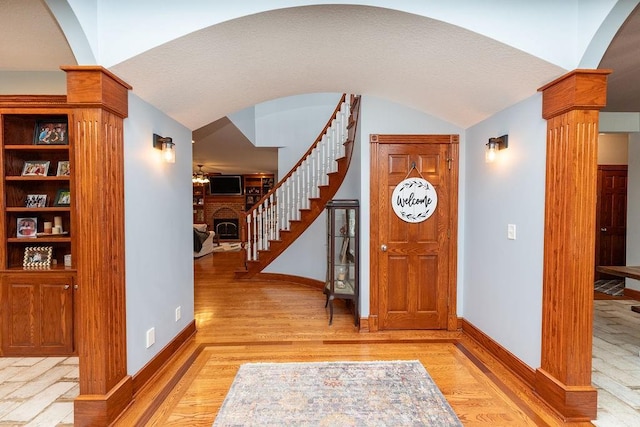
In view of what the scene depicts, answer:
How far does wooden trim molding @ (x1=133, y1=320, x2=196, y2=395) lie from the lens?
7.93 feet

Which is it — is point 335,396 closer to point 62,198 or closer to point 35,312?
point 35,312

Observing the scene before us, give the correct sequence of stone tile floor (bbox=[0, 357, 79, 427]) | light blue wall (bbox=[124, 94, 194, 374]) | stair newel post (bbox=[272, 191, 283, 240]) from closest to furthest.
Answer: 1. stone tile floor (bbox=[0, 357, 79, 427])
2. light blue wall (bbox=[124, 94, 194, 374])
3. stair newel post (bbox=[272, 191, 283, 240])

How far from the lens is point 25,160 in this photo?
3133 mm

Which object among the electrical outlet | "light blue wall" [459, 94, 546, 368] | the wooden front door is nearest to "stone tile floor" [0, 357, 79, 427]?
the electrical outlet

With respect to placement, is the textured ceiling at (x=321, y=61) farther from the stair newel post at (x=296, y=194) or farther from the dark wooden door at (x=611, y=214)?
the dark wooden door at (x=611, y=214)

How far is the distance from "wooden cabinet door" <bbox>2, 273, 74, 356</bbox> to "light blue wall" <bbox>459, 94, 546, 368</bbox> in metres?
3.91

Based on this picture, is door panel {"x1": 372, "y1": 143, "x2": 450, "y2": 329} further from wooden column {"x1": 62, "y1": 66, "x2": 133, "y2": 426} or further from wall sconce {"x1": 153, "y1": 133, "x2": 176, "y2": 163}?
wooden column {"x1": 62, "y1": 66, "x2": 133, "y2": 426}

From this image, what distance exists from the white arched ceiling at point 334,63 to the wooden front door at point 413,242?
538 mm

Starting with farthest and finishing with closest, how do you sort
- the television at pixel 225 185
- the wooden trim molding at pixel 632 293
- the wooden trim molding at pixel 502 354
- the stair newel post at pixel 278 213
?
the television at pixel 225 185 < the stair newel post at pixel 278 213 < the wooden trim molding at pixel 632 293 < the wooden trim molding at pixel 502 354

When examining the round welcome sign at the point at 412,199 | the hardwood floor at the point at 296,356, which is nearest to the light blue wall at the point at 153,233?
the hardwood floor at the point at 296,356

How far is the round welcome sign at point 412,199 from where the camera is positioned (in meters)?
3.52

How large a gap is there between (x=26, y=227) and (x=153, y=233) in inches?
58.2

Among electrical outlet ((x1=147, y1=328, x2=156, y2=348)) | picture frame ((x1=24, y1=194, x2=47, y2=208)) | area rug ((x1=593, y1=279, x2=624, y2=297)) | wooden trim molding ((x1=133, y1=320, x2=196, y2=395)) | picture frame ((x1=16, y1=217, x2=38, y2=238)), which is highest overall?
picture frame ((x1=24, y1=194, x2=47, y2=208))

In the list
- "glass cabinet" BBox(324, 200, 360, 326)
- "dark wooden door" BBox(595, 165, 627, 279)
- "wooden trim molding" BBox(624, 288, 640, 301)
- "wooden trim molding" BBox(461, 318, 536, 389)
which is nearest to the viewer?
"wooden trim molding" BBox(461, 318, 536, 389)
